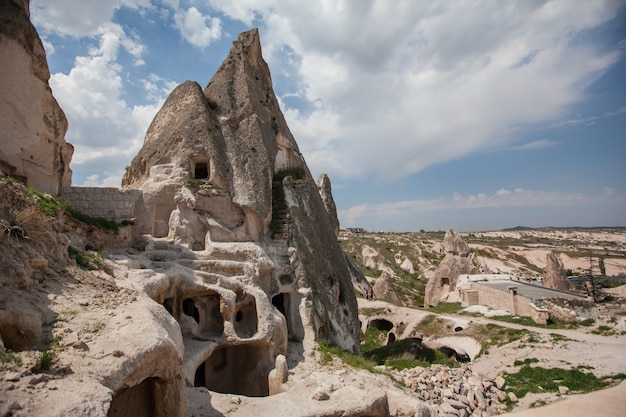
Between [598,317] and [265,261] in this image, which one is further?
[598,317]

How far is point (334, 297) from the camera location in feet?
45.8

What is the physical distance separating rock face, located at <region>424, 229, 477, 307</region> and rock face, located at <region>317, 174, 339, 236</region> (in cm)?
1207

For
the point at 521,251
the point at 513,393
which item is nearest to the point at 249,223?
the point at 513,393

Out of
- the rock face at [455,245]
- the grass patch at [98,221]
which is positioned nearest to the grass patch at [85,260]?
the grass patch at [98,221]

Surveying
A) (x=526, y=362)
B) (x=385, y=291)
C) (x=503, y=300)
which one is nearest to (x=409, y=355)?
(x=526, y=362)

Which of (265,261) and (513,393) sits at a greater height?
(265,261)

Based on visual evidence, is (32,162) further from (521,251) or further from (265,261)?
(521,251)

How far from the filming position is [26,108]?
8.62 meters

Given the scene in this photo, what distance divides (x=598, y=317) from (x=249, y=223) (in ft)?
51.6

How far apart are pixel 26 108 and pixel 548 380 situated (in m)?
15.6

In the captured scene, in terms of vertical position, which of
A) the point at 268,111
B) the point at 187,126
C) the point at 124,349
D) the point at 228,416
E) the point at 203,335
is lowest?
the point at 228,416

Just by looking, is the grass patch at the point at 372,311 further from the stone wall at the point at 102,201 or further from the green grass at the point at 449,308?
the stone wall at the point at 102,201

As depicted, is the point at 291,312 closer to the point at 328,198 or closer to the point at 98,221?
the point at 98,221

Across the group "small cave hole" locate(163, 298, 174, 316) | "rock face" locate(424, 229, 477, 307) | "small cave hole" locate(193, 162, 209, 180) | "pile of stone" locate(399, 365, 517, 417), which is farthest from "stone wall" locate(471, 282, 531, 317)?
"small cave hole" locate(163, 298, 174, 316)
